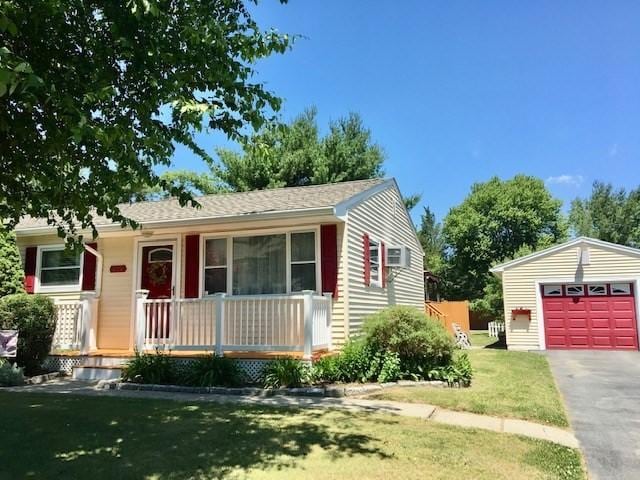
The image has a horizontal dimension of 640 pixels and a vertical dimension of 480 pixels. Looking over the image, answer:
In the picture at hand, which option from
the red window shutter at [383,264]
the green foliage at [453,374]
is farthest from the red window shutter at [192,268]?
the green foliage at [453,374]

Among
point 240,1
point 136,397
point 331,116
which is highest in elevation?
point 331,116

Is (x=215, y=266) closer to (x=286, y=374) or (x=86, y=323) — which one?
(x=86, y=323)

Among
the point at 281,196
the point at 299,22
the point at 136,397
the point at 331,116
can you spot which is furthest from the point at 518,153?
the point at 136,397

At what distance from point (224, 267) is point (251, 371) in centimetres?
268

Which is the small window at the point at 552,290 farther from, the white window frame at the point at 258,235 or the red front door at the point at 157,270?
the red front door at the point at 157,270

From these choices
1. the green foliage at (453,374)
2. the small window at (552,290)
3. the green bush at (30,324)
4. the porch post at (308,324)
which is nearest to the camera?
the green foliage at (453,374)

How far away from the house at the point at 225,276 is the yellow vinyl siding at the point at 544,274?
259 inches

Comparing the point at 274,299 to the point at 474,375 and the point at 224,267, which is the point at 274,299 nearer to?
the point at 224,267

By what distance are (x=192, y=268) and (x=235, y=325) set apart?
219 centimetres

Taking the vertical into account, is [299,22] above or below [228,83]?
above

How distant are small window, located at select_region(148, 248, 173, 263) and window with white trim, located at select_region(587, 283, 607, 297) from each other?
1377 cm

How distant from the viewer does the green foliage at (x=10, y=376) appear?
30.3 feet

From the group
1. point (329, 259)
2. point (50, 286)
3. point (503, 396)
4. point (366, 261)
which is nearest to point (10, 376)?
point (50, 286)

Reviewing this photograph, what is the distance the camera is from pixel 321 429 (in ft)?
18.8
